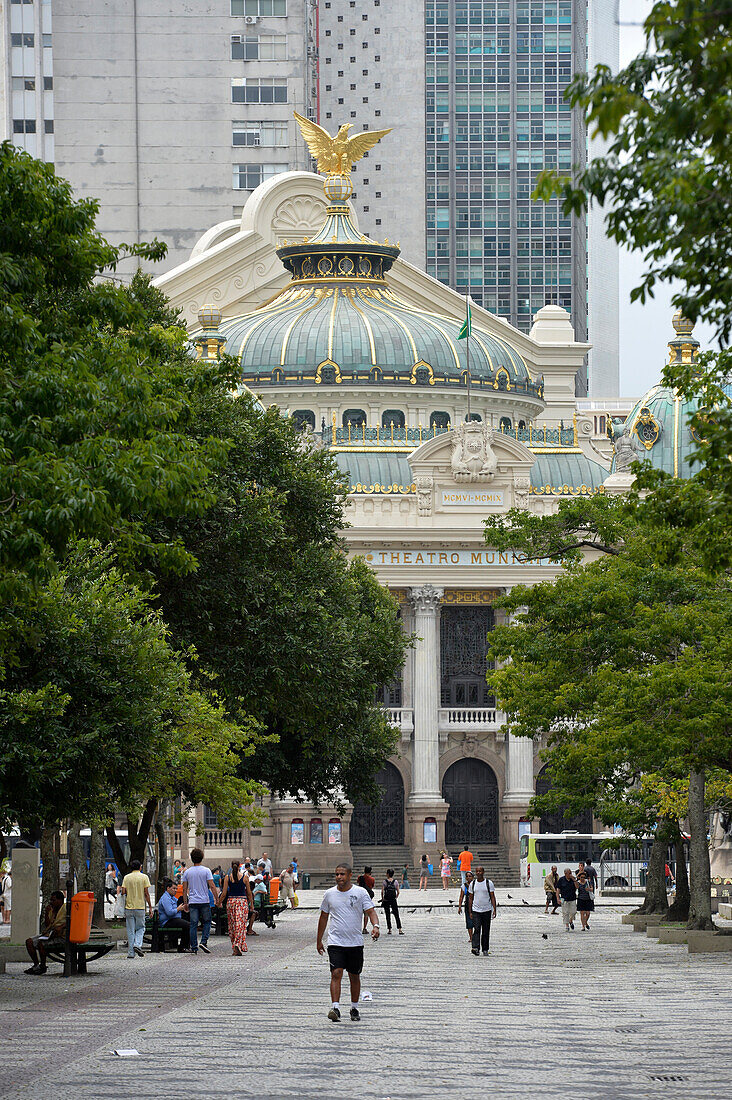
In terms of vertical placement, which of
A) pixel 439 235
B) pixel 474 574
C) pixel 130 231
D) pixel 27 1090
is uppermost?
pixel 439 235

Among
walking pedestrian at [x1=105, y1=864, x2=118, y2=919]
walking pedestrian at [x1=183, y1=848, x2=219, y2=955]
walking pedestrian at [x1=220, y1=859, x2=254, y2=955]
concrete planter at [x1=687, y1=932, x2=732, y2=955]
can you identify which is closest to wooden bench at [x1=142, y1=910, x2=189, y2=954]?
walking pedestrian at [x1=183, y1=848, x2=219, y2=955]

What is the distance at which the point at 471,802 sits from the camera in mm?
94875

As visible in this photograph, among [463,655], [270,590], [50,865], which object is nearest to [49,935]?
[270,590]

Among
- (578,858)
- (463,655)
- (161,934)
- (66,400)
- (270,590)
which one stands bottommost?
(161,934)

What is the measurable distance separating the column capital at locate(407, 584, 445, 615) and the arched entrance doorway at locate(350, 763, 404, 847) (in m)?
7.11

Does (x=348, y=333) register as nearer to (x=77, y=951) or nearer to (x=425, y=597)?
(x=425, y=597)

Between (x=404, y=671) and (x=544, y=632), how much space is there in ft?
167

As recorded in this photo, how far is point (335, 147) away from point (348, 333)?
14.7 metres

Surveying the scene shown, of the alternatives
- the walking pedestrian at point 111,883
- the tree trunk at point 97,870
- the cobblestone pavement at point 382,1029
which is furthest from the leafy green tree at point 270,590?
the walking pedestrian at point 111,883

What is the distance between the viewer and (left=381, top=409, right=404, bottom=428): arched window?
102 meters

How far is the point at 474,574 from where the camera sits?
9406cm

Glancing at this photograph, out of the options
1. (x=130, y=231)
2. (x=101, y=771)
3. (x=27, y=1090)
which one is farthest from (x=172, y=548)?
(x=130, y=231)

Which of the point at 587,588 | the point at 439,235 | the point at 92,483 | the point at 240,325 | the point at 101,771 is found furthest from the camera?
the point at 439,235

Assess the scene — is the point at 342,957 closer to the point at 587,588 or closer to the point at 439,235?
A: the point at 587,588
